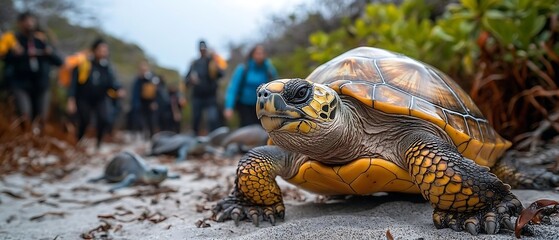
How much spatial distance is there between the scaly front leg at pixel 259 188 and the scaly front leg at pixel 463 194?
0.65m

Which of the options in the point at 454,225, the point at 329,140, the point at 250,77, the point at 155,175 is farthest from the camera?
the point at 250,77

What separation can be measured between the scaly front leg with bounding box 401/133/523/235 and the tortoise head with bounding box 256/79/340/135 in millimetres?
429

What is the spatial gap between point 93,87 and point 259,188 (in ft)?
16.8

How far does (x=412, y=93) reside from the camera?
1.87 metres

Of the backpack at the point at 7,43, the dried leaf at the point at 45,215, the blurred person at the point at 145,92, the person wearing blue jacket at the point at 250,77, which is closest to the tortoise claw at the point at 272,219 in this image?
the dried leaf at the point at 45,215

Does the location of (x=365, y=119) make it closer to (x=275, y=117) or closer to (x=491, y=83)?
(x=275, y=117)

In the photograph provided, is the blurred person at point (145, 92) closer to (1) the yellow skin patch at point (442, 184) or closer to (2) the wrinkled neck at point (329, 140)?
(2) the wrinkled neck at point (329, 140)

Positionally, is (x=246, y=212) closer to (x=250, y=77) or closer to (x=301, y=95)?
(x=301, y=95)

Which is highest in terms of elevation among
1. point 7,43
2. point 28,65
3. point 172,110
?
point 7,43

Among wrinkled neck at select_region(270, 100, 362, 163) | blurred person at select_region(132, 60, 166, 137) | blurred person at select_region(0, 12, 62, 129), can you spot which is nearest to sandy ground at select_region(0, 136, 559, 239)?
wrinkled neck at select_region(270, 100, 362, 163)

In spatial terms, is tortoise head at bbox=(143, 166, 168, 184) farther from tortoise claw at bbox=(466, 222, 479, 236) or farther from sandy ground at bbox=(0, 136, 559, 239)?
tortoise claw at bbox=(466, 222, 479, 236)

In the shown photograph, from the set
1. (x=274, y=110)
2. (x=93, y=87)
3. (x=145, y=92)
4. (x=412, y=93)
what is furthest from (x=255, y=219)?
(x=145, y=92)

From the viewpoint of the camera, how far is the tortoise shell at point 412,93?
1.80 meters

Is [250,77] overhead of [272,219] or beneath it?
overhead
